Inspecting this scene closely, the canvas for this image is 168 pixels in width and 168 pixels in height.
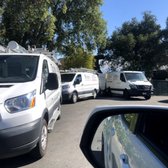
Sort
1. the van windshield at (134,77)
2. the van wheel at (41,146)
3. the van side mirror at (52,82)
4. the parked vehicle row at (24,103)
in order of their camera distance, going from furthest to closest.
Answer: the van windshield at (134,77) < the van side mirror at (52,82) < the van wheel at (41,146) < the parked vehicle row at (24,103)

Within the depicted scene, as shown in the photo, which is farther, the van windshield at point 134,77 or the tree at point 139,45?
the tree at point 139,45

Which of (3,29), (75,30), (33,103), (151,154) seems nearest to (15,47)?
(33,103)

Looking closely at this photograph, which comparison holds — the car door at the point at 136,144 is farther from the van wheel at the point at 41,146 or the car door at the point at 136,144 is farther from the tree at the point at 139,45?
the tree at the point at 139,45

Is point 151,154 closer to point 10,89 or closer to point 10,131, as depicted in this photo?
point 10,131

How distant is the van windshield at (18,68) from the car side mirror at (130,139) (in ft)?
11.3

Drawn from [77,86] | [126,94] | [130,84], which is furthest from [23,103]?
[126,94]

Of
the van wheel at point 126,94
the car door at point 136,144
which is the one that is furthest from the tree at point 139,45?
the car door at point 136,144

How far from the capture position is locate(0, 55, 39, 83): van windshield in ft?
21.9

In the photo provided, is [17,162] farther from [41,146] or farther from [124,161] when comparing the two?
[124,161]

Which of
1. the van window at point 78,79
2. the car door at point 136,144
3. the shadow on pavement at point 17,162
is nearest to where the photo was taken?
the car door at point 136,144

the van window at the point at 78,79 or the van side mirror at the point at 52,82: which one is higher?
the van side mirror at the point at 52,82

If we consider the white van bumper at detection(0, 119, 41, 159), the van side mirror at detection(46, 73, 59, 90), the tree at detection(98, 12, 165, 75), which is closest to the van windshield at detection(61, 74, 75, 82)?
the van side mirror at detection(46, 73, 59, 90)

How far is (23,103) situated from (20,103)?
0.19 feet

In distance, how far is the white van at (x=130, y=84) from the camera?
81.5 ft
